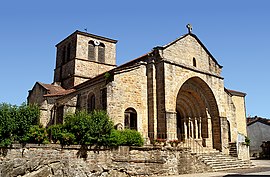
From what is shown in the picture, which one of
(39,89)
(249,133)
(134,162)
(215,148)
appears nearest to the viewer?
(134,162)

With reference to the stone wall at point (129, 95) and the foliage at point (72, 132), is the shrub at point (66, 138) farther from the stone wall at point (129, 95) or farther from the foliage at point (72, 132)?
the stone wall at point (129, 95)

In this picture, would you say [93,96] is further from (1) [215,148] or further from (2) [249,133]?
(2) [249,133]

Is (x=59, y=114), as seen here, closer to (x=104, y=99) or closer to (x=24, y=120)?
(x=104, y=99)

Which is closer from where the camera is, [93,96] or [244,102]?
[93,96]

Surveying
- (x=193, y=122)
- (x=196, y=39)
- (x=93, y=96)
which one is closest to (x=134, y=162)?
(x=93, y=96)

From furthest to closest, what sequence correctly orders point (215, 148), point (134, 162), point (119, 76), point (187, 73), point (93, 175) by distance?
point (215, 148)
point (187, 73)
point (119, 76)
point (134, 162)
point (93, 175)

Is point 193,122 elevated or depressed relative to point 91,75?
depressed

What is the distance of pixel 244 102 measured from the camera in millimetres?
36656

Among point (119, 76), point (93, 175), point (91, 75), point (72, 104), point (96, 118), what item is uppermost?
point (91, 75)

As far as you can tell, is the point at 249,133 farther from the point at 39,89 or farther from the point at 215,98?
the point at 39,89

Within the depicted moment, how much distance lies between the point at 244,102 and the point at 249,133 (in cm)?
722

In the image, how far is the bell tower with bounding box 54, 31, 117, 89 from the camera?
113 feet

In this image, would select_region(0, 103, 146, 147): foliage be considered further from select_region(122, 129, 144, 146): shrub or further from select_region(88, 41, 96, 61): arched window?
select_region(88, 41, 96, 61): arched window

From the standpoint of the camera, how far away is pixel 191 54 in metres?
24.5
